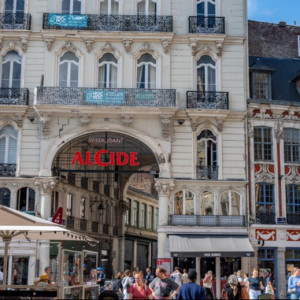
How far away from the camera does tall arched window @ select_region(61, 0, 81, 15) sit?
1058 inches

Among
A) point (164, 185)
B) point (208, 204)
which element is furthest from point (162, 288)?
point (208, 204)

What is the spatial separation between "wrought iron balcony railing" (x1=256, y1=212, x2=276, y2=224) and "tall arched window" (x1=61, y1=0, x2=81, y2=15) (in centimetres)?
1195

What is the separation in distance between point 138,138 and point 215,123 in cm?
338

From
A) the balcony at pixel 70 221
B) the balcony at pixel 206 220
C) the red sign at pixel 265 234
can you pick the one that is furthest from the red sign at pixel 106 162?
the red sign at pixel 265 234

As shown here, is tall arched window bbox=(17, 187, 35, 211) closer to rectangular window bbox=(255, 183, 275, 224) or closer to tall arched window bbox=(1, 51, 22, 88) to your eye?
tall arched window bbox=(1, 51, 22, 88)

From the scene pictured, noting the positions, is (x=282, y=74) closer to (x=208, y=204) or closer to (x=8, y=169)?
(x=208, y=204)

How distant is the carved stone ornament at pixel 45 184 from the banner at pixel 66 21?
676 cm

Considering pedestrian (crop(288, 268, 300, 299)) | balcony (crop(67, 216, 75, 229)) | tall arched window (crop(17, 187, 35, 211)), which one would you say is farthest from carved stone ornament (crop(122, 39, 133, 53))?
pedestrian (crop(288, 268, 300, 299))

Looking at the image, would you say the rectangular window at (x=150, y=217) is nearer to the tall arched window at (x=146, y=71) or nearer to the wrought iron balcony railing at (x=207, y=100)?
the tall arched window at (x=146, y=71)

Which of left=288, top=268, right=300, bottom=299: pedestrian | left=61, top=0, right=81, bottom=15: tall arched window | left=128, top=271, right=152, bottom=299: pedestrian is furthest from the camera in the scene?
left=61, top=0, right=81, bottom=15: tall arched window

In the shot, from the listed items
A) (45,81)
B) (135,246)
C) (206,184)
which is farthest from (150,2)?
(135,246)

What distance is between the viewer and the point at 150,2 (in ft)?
88.8

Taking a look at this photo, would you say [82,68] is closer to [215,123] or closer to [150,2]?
[150,2]

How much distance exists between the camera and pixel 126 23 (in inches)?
1041
